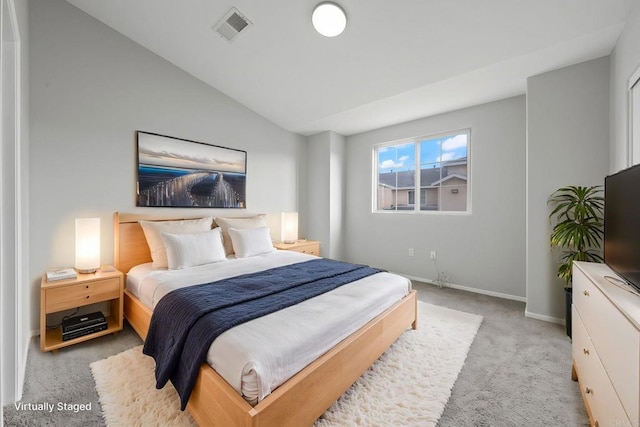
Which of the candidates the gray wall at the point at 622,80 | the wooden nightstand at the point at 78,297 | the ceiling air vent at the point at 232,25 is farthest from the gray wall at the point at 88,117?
the gray wall at the point at 622,80

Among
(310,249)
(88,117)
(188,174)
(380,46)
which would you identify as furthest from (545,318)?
(88,117)

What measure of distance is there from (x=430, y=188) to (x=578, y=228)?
1868 mm

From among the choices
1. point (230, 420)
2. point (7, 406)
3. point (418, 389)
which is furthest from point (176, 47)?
point (418, 389)

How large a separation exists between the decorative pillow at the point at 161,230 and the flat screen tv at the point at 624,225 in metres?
3.32

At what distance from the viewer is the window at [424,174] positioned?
12.3 feet

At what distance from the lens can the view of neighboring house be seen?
148 inches

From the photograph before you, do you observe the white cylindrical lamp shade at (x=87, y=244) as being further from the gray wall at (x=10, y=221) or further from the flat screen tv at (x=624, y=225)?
the flat screen tv at (x=624, y=225)

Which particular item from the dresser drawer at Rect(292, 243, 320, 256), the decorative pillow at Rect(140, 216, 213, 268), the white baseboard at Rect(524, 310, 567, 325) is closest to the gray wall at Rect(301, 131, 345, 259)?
the dresser drawer at Rect(292, 243, 320, 256)

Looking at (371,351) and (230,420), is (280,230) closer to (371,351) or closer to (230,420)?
(371,351)

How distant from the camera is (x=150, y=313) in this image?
209 cm

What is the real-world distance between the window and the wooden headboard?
3347mm

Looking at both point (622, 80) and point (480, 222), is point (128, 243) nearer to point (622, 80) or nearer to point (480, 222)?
point (480, 222)

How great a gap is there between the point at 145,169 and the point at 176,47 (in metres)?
1.36

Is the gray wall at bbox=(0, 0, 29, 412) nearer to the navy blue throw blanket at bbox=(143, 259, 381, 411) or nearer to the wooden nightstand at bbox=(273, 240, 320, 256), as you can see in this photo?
the navy blue throw blanket at bbox=(143, 259, 381, 411)
